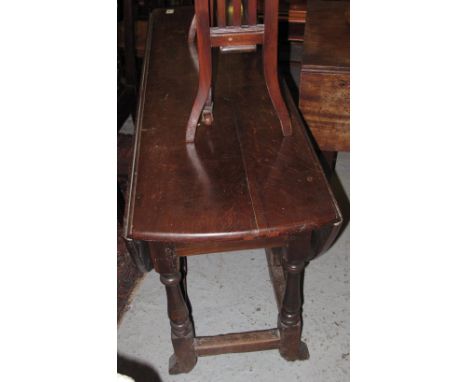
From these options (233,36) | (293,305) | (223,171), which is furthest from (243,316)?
(233,36)

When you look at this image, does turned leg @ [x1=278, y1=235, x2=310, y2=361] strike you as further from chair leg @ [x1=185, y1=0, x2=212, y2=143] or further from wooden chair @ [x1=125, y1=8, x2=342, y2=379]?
chair leg @ [x1=185, y1=0, x2=212, y2=143]

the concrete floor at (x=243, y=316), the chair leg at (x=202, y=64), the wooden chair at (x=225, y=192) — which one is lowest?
the concrete floor at (x=243, y=316)

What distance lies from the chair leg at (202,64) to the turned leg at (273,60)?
152mm

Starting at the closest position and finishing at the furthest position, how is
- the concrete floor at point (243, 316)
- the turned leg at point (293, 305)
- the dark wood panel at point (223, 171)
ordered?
the dark wood panel at point (223, 171) < the turned leg at point (293, 305) < the concrete floor at point (243, 316)

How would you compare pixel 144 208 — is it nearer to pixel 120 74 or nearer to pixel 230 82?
pixel 230 82

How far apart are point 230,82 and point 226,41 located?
1.30 ft

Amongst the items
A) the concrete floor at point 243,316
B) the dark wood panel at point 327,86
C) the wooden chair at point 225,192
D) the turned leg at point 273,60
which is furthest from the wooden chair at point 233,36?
the concrete floor at point 243,316

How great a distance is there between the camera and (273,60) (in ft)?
4.35

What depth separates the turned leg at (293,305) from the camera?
4.22 ft

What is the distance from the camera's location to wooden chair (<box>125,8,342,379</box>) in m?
1.17

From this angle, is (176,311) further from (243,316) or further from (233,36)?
(233,36)

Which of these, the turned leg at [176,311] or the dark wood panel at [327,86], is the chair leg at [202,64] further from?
the dark wood panel at [327,86]

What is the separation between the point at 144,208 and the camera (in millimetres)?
1206

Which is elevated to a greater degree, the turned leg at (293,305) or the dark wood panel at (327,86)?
the dark wood panel at (327,86)
